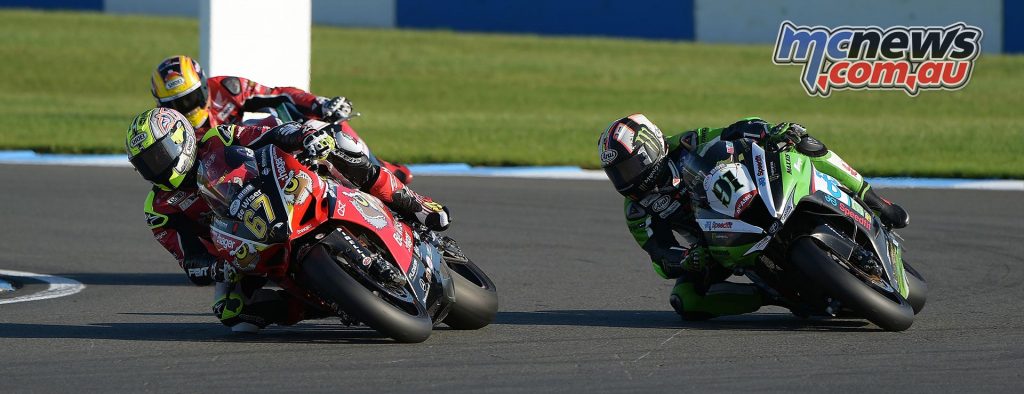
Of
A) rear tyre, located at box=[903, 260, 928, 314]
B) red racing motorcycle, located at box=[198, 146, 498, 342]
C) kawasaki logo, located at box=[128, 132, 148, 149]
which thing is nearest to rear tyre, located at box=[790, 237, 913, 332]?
rear tyre, located at box=[903, 260, 928, 314]

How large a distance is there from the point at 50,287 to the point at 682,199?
Result: 404 cm

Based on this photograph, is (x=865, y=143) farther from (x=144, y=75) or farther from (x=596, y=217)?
(x=144, y=75)

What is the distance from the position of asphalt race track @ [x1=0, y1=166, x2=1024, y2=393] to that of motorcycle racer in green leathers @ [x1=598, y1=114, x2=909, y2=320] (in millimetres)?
154

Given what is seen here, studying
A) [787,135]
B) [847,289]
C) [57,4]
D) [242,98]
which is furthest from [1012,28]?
[847,289]

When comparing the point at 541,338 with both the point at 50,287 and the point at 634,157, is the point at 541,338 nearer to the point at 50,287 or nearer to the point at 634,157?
the point at 634,157

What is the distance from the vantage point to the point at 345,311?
21.1 feet

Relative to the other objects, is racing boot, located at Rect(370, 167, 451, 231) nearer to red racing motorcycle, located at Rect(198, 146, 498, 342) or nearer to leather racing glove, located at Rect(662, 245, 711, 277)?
red racing motorcycle, located at Rect(198, 146, 498, 342)

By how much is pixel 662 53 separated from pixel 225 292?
24861 mm

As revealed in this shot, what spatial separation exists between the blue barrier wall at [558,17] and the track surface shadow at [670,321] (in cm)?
2467

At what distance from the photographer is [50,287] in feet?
29.8

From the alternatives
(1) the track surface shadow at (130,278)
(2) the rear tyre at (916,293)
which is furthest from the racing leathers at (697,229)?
(1) the track surface shadow at (130,278)

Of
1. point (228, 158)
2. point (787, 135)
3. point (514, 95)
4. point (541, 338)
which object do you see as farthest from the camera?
point (514, 95)

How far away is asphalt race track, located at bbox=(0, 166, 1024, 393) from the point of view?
5.96 metres


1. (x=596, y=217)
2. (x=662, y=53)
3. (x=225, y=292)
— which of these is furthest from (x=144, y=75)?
(x=225, y=292)
